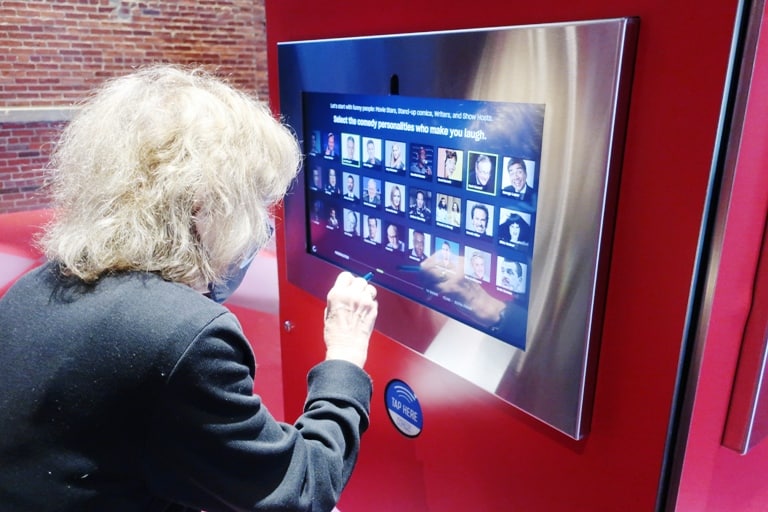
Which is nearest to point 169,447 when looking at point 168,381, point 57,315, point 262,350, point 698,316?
point 168,381

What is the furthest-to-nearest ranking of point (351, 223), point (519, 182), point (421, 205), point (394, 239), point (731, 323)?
point (351, 223) → point (394, 239) → point (421, 205) → point (519, 182) → point (731, 323)

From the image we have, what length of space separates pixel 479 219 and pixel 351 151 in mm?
429

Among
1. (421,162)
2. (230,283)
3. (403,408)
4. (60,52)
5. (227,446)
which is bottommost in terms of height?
(403,408)

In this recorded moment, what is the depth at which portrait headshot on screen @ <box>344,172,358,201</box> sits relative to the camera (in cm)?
150

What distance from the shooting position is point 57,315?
3.01 feet

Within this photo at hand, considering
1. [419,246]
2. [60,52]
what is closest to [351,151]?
[419,246]

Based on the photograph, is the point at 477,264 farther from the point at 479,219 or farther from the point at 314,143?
the point at 314,143

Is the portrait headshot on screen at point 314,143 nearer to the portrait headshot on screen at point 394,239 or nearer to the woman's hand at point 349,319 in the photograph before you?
the portrait headshot on screen at point 394,239

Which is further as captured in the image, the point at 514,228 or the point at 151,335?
the point at 514,228

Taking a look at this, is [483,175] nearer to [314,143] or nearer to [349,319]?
[349,319]

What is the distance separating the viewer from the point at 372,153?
1.42m

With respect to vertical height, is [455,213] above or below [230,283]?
above

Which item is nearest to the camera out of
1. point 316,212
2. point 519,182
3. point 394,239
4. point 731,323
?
point 731,323

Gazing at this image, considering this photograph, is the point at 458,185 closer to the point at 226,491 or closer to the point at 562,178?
the point at 562,178
